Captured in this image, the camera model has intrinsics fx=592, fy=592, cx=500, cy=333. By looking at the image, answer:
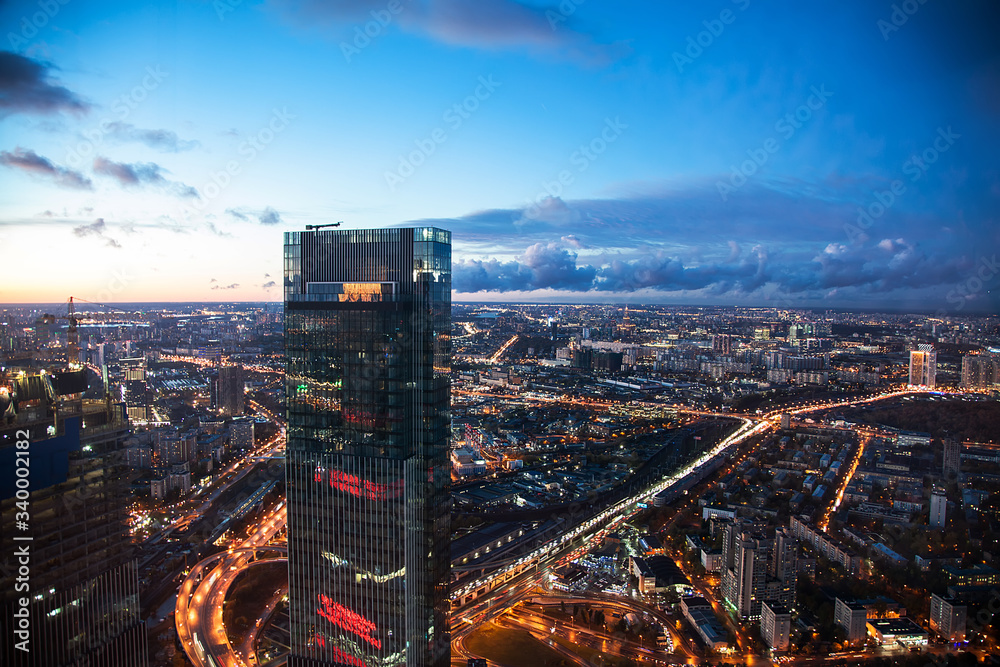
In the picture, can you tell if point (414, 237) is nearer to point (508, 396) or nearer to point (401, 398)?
point (401, 398)

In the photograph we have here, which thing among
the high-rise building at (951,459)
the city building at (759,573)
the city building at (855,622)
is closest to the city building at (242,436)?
the city building at (759,573)

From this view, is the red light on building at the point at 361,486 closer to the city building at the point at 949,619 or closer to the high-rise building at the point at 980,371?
the city building at the point at 949,619

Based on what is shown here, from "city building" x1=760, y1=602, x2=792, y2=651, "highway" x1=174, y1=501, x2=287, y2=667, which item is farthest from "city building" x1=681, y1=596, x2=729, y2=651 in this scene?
"highway" x1=174, y1=501, x2=287, y2=667

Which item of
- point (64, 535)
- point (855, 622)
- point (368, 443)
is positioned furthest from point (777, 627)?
point (64, 535)

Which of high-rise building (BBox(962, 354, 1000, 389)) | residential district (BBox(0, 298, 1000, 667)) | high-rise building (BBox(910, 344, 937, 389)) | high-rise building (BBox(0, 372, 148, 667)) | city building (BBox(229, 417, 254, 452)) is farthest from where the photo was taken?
high-rise building (BBox(910, 344, 937, 389))

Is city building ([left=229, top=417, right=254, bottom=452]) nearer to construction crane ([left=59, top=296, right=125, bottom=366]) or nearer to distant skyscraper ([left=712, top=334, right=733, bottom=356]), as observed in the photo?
construction crane ([left=59, top=296, right=125, bottom=366])

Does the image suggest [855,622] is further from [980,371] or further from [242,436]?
[242,436]
